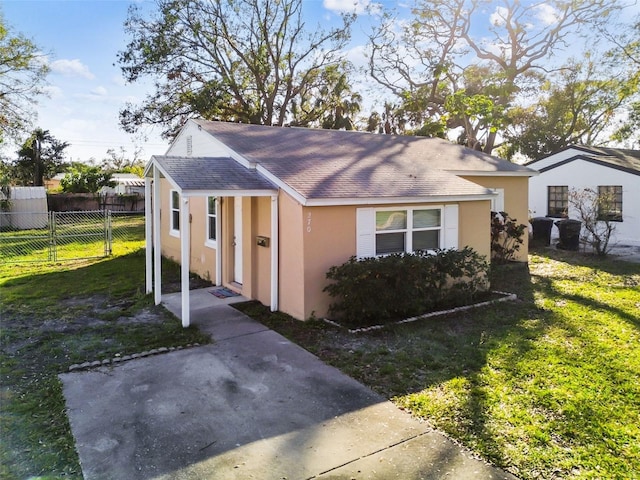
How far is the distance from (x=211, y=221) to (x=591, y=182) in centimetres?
1485

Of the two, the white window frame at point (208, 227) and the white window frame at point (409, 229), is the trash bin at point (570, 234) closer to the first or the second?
the white window frame at point (409, 229)

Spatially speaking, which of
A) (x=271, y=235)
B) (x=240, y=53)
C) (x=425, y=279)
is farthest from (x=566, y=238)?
(x=240, y=53)

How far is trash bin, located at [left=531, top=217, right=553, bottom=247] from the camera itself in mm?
16984

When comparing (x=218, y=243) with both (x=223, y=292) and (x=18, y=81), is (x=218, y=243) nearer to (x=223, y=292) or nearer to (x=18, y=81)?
(x=223, y=292)

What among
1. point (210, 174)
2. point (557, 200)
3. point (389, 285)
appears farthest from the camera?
point (557, 200)

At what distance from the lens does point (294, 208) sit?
7.90 m

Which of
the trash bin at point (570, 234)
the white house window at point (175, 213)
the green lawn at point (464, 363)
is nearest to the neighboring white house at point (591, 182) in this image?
the trash bin at point (570, 234)

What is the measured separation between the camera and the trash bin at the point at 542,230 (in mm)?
16984

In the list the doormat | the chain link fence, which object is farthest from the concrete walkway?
the chain link fence

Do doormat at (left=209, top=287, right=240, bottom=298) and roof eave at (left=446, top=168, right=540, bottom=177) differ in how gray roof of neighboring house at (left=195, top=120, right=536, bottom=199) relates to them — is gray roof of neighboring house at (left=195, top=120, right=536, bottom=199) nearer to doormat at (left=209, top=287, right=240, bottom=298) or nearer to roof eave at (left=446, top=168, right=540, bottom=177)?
roof eave at (left=446, top=168, right=540, bottom=177)

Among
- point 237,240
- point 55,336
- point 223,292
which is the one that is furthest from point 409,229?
point 55,336

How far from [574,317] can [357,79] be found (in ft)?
77.8

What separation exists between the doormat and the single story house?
0.17 m

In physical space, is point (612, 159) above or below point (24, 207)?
above
